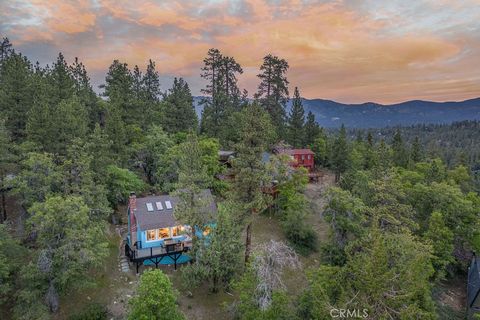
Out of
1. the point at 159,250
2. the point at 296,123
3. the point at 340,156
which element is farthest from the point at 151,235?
the point at 296,123

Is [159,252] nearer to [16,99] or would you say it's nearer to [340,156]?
[16,99]

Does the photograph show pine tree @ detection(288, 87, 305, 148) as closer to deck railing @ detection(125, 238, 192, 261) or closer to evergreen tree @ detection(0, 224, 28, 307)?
deck railing @ detection(125, 238, 192, 261)

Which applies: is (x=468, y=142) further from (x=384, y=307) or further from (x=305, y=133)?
(x=384, y=307)

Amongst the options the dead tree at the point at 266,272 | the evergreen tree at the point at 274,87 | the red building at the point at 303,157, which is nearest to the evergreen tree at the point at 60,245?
the dead tree at the point at 266,272

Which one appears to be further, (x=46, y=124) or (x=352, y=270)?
(x=46, y=124)

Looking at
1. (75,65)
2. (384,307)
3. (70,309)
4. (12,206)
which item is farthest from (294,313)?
(75,65)

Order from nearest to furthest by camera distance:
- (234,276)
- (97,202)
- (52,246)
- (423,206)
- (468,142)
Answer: (52,246) < (234,276) < (97,202) < (423,206) < (468,142)

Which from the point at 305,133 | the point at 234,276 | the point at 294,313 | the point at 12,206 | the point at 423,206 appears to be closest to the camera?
the point at 294,313
